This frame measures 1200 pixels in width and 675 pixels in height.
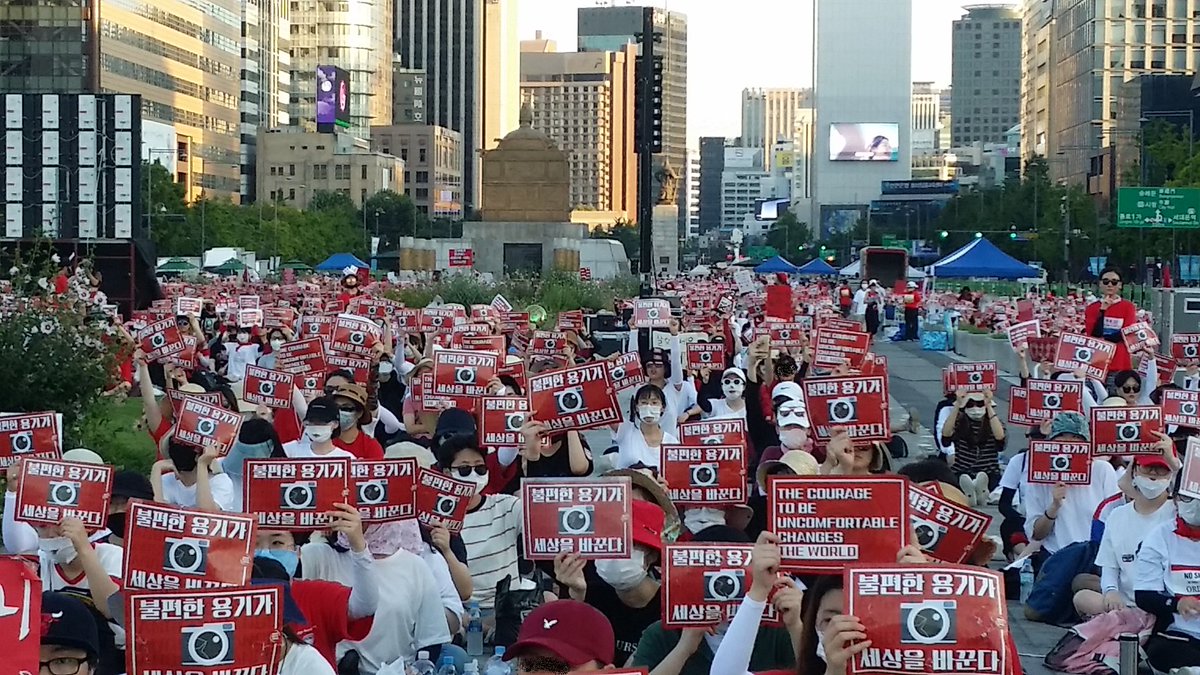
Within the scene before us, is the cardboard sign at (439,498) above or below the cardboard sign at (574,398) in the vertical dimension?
below

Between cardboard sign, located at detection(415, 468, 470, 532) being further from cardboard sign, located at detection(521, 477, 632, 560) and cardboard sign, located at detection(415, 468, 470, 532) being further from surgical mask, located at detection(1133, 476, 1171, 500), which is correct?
surgical mask, located at detection(1133, 476, 1171, 500)

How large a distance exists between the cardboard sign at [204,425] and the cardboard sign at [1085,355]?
9.76 m

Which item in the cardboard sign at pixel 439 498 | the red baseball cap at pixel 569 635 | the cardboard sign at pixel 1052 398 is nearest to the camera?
the red baseball cap at pixel 569 635

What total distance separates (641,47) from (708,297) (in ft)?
78.0

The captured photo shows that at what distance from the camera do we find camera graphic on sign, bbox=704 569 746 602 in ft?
23.5

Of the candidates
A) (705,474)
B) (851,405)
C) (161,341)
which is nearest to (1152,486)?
(851,405)

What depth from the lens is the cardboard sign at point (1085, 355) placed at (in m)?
19.2

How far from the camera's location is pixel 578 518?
8.35m

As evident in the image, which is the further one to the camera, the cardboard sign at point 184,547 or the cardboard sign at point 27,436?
the cardboard sign at point 27,436

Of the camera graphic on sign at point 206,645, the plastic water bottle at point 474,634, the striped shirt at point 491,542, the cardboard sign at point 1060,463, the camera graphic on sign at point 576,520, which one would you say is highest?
the camera graphic on sign at point 576,520

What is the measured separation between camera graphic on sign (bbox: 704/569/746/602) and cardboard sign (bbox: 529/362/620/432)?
5.29 meters

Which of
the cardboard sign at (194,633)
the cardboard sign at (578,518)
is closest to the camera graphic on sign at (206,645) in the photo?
the cardboard sign at (194,633)

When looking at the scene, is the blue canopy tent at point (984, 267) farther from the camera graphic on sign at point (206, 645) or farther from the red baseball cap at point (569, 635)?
the red baseball cap at point (569, 635)

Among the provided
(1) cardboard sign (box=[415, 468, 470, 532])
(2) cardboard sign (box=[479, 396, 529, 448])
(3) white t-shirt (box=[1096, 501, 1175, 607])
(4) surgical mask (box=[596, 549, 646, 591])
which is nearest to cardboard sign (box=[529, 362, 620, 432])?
(2) cardboard sign (box=[479, 396, 529, 448])
